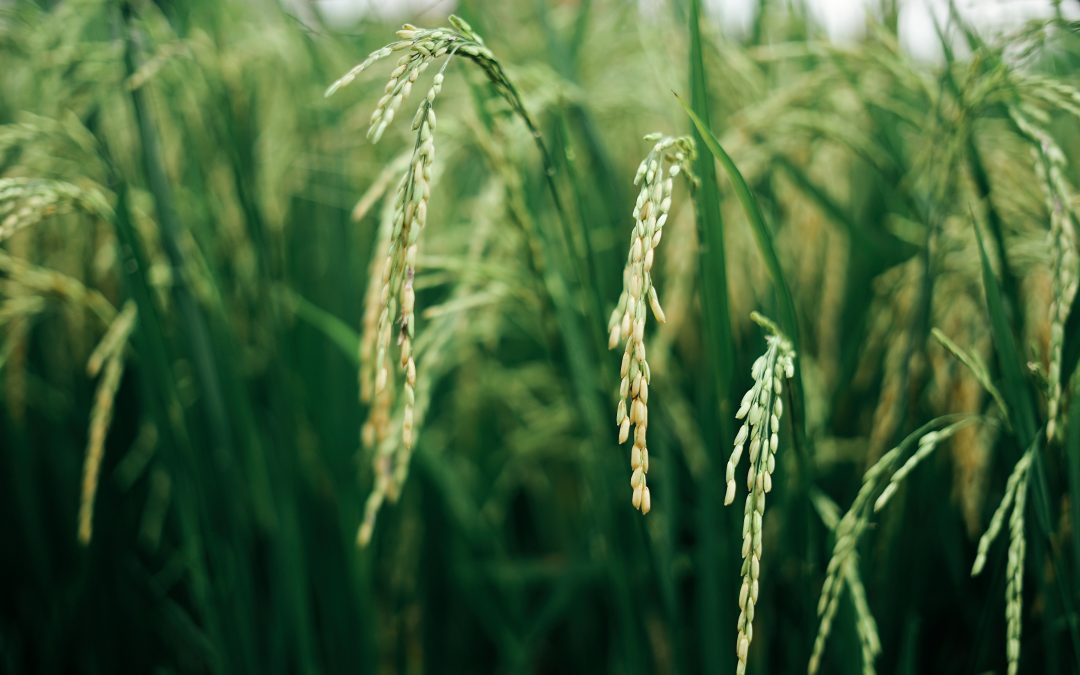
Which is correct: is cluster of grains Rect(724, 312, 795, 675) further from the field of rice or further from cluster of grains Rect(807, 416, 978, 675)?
cluster of grains Rect(807, 416, 978, 675)

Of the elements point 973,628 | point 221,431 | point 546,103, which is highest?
point 546,103

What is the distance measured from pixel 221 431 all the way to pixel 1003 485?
1.00 meters

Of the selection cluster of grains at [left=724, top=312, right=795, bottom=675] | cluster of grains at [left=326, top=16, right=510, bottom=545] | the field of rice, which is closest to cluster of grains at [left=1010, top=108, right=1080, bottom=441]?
the field of rice

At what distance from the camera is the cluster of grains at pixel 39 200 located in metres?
0.70

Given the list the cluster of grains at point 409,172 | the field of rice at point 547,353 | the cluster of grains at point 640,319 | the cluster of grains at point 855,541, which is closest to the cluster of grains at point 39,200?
the field of rice at point 547,353

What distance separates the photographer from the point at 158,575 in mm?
1357

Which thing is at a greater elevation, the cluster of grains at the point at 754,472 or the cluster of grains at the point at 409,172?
the cluster of grains at the point at 409,172

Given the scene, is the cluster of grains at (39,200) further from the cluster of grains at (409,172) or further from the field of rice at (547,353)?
the cluster of grains at (409,172)

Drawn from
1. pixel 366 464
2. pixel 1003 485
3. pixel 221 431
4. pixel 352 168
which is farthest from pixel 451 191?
pixel 1003 485

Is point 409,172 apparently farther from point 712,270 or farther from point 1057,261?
point 1057,261

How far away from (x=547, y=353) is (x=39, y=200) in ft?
2.54

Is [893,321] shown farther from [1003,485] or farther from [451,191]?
[451,191]

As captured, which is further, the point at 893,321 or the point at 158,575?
the point at 158,575

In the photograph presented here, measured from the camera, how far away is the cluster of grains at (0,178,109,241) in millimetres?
695
